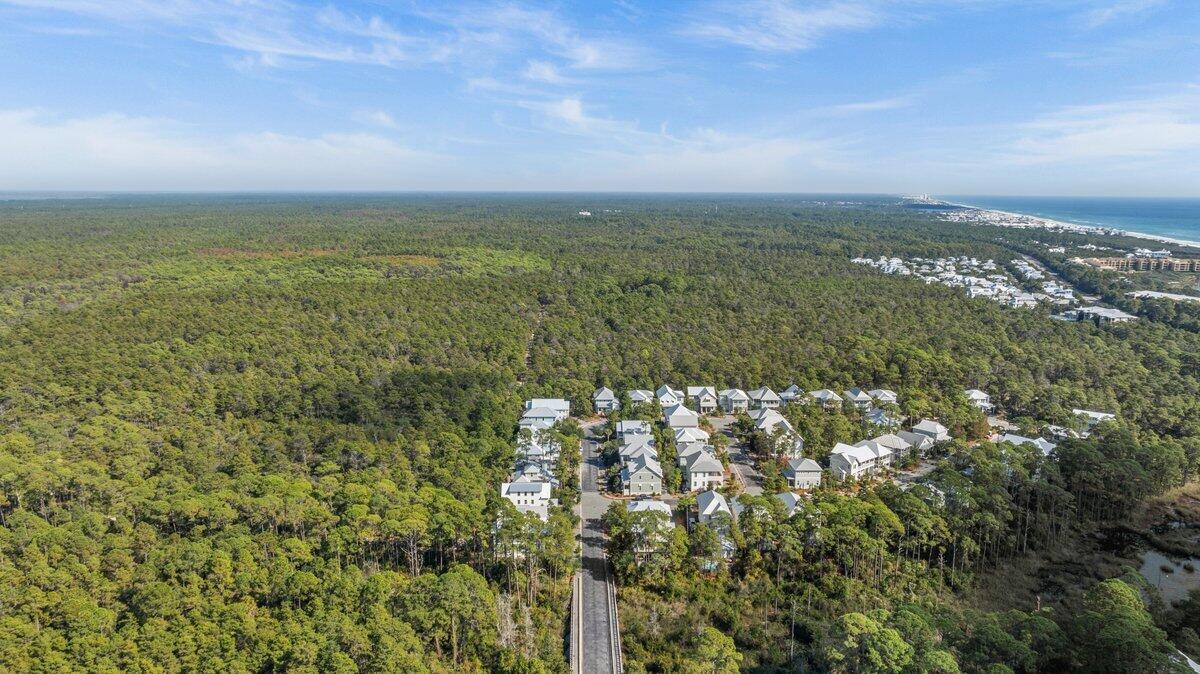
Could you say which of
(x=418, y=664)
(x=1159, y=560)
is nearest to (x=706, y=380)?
Result: (x=1159, y=560)

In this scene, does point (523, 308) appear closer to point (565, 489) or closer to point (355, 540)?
point (565, 489)

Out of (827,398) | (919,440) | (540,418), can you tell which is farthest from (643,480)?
(919,440)

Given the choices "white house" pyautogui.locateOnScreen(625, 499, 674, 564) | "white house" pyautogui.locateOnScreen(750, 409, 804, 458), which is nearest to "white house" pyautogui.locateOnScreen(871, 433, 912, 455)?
"white house" pyautogui.locateOnScreen(750, 409, 804, 458)

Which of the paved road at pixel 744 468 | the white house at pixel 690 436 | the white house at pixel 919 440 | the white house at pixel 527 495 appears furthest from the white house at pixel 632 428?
the white house at pixel 919 440

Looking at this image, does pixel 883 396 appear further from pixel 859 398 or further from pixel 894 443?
pixel 894 443

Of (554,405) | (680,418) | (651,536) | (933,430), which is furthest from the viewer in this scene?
(554,405)

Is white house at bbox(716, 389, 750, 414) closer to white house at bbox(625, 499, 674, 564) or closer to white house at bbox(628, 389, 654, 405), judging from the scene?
white house at bbox(628, 389, 654, 405)
